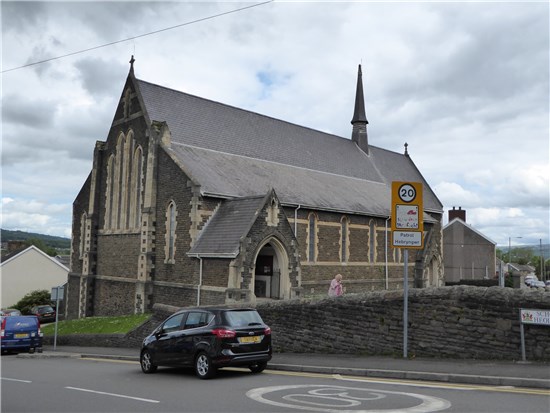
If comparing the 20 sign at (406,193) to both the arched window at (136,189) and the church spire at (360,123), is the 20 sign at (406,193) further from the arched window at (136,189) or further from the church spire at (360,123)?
the church spire at (360,123)

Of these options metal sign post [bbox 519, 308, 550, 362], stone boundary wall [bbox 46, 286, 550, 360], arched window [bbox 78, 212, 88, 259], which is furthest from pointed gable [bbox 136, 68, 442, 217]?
metal sign post [bbox 519, 308, 550, 362]

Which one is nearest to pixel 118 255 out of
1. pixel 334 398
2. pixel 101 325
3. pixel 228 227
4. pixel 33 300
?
pixel 101 325

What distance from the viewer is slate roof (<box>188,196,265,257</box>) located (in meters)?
21.7

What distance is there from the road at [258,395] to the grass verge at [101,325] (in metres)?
11.5

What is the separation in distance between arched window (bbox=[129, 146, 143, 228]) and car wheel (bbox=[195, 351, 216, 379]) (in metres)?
17.6

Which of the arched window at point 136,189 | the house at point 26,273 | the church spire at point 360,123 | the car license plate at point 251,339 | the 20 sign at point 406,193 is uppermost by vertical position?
the church spire at point 360,123

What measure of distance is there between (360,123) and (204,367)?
116 ft

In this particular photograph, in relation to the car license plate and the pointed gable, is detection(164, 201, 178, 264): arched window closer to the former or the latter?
the pointed gable

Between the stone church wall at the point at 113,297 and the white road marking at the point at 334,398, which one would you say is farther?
the stone church wall at the point at 113,297

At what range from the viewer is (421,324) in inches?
475

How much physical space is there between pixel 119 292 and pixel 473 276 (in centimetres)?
3705

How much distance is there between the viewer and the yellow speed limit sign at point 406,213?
486 inches

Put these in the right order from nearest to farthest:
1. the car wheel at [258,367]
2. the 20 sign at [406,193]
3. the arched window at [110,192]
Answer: the car wheel at [258,367] → the 20 sign at [406,193] → the arched window at [110,192]

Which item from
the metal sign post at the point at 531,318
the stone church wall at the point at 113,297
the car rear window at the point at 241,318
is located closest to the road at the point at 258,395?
the car rear window at the point at 241,318
